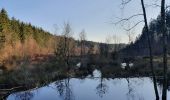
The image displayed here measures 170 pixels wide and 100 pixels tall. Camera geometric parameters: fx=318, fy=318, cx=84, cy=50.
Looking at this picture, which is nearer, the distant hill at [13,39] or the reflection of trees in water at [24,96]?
the reflection of trees in water at [24,96]

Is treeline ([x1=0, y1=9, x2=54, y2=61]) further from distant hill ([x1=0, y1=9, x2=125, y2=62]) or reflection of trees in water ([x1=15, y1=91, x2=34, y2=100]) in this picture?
reflection of trees in water ([x1=15, y1=91, x2=34, y2=100])

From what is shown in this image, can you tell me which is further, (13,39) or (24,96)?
(13,39)

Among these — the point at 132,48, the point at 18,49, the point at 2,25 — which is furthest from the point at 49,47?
the point at 2,25

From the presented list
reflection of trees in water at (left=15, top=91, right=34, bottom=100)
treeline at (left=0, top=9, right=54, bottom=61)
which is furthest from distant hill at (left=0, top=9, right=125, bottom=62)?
reflection of trees in water at (left=15, top=91, right=34, bottom=100)

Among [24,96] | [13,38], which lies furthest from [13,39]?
[24,96]

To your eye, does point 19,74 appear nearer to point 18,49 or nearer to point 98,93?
point 98,93

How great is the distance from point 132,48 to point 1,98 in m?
81.9

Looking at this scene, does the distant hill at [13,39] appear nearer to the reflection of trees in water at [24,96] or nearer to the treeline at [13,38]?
the treeline at [13,38]

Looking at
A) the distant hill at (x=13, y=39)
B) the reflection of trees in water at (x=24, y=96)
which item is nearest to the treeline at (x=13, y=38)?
the distant hill at (x=13, y=39)

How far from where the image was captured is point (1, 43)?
56.8 meters

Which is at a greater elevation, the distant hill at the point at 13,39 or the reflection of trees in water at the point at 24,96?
the distant hill at the point at 13,39

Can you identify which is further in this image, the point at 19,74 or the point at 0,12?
the point at 0,12

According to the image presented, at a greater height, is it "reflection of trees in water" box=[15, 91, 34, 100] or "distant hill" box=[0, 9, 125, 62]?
"distant hill" box=[0, 9, 125, 62]

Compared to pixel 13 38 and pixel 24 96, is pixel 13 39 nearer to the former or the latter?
pixel 13 38
